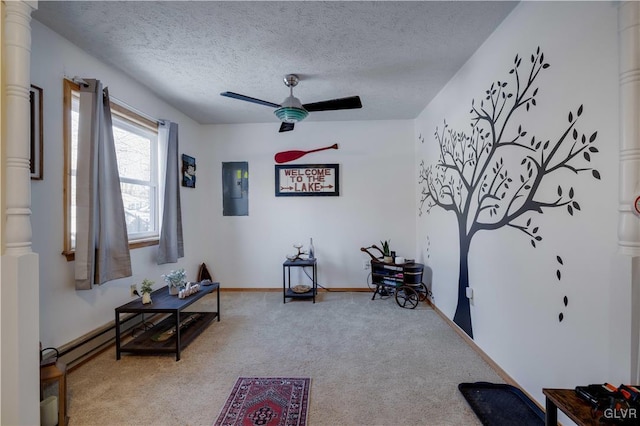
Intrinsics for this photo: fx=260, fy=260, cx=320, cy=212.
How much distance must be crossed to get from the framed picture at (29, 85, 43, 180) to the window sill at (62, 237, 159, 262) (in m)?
0.62

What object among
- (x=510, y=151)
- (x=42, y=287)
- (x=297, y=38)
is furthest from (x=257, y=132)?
(x=510, y=151)

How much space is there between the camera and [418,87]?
2988 mm

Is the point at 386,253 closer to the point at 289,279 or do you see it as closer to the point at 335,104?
the point at 289,279

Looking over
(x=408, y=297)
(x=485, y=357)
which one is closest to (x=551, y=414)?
(x=485, y=357)

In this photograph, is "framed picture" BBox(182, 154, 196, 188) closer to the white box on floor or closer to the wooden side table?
the white box on floor

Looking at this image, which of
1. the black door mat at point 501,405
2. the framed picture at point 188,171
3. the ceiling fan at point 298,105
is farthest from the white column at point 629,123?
the framed picture at point 188,171

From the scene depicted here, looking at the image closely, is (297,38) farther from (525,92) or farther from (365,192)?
(365,192)

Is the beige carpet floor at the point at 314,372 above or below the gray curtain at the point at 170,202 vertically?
below

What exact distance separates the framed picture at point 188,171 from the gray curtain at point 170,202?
35 centimetres

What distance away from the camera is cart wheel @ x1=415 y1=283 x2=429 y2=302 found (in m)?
3.44

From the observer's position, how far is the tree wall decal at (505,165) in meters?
1.46

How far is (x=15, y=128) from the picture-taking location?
4.37ft

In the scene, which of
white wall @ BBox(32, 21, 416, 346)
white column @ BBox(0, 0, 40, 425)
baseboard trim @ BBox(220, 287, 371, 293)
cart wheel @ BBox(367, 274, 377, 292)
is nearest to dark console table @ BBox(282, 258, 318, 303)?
→ baseboard trim @ BBox(220, 287, 371, 293)

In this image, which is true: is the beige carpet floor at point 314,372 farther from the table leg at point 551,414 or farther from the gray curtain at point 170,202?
the gray curtain at point 170,202
